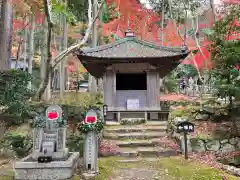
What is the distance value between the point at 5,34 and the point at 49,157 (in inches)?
254

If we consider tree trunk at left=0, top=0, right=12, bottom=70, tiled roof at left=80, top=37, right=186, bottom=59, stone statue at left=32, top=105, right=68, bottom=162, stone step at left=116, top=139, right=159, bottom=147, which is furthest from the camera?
tiled roof at left=80, top=37, right=186, bottom=59

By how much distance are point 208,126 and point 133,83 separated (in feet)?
18.1

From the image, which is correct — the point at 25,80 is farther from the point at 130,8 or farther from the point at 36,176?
the point at 130,8

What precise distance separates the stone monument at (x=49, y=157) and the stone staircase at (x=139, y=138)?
2.86 metres

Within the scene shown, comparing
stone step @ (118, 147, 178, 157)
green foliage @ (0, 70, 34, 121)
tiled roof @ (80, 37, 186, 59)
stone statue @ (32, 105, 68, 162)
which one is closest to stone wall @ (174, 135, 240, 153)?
stone step @ (118, 147, 178, 157)

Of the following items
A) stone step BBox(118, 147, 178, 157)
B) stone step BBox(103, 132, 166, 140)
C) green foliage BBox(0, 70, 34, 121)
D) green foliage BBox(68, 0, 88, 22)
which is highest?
green foliage BBox(68, 0, 88, 22)

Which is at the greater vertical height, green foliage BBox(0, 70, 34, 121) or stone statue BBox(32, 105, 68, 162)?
green foliage BBox(0, 70, 34, 121)

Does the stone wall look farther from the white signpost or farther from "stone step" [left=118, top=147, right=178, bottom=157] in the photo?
the white signpost

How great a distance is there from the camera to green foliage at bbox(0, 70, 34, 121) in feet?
30.3

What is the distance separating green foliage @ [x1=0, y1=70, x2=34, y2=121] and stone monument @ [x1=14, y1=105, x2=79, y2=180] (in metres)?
2.99

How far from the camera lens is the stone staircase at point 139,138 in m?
9.33

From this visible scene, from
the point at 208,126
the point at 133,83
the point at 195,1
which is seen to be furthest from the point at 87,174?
the point at 195,1

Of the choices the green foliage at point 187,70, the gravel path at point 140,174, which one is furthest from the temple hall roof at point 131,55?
the green foliage at point 187,70

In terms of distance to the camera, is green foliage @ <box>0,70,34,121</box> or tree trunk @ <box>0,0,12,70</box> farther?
tree trunk @ <box>0,0,12,70</box>
